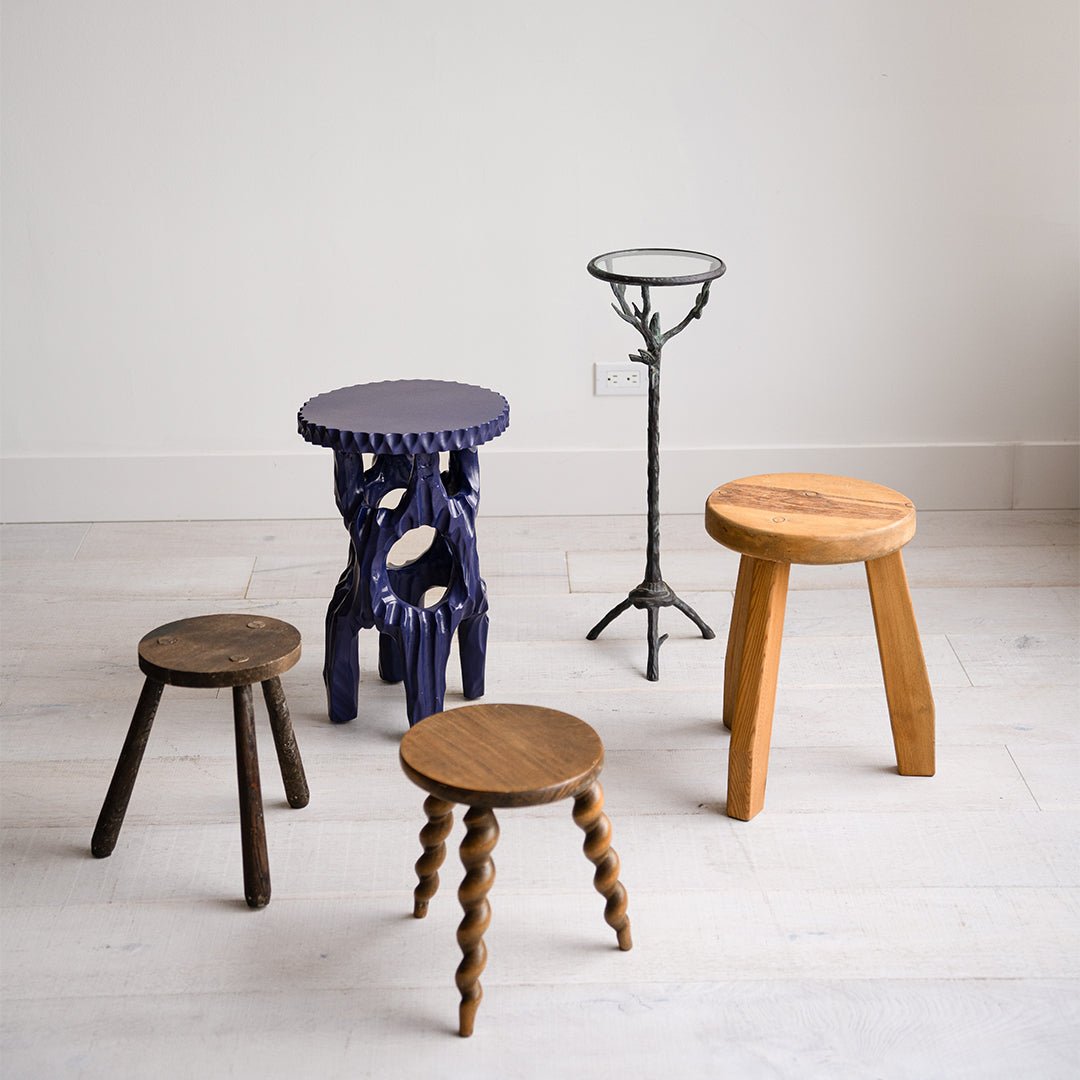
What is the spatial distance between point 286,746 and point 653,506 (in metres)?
0.82

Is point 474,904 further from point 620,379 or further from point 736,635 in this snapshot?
point 620,379

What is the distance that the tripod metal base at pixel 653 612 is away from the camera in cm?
234

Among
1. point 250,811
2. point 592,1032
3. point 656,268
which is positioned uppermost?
point 656,268

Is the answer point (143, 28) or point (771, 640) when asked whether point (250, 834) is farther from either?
point (143, 28)

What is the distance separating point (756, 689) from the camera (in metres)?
1.86

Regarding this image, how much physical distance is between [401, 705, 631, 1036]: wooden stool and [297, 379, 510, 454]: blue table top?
509 mm

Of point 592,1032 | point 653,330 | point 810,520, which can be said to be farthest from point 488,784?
point 653,330

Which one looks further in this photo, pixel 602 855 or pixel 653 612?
pixel 653 612

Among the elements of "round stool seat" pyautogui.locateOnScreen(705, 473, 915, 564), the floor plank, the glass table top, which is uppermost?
the glass table top

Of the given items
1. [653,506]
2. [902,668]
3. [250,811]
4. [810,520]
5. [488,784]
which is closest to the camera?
[488,784]

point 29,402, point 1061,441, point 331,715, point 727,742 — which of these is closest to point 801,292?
point 1061,441

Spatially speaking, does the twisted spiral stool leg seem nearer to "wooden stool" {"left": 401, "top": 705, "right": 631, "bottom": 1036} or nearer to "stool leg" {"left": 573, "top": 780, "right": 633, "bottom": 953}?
"wooden stool" {"left": 401, "top": 705, "right": 631, "bottom": 1036}

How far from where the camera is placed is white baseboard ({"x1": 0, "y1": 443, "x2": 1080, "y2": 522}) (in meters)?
3.10

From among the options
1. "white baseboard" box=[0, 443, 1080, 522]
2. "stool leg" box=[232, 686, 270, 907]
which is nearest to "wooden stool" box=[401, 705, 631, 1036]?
"stool leg" box=[232, 686, 270, 907]
